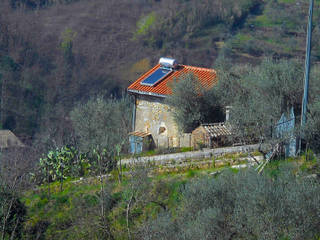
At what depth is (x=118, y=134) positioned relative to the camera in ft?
74.6

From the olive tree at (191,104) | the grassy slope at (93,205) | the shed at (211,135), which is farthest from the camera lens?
the olive tree at (191,104)

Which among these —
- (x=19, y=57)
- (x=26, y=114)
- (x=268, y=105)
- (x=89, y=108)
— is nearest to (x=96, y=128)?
(x=89, y=108)

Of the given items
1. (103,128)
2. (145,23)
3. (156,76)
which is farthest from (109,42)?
(156,76)

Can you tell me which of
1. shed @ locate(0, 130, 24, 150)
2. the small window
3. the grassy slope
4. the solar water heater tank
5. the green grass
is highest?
the green grass

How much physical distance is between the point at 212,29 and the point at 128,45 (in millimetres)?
10225

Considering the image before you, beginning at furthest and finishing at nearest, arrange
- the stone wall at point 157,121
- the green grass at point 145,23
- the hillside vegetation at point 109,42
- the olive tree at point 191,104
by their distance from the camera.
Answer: the green grass at point 145,23, the hillside vegetation at point 109,42, the stone wall at point 157,121, the olive tree at point 191,104

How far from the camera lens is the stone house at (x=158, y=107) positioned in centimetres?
2128

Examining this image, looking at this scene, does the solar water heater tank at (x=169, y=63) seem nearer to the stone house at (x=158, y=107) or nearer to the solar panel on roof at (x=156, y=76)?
the solar panel on roof at (x=156, y=76)

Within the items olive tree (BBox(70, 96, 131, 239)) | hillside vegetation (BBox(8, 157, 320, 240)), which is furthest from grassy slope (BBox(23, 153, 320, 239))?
olive tree (BBox(70, 96, 131, 239))

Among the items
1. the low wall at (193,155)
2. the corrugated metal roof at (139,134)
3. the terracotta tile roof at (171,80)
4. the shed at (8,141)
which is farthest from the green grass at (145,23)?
the low wall at (193,155)

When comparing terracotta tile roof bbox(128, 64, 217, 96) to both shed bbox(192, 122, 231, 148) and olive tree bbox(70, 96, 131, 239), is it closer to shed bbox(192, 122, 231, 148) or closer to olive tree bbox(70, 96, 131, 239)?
olive tree bbox(70, 96, 131, 239)

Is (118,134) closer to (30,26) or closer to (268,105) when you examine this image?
(268,105)

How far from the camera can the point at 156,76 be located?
22.9 m

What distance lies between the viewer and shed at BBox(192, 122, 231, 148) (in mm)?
18297
